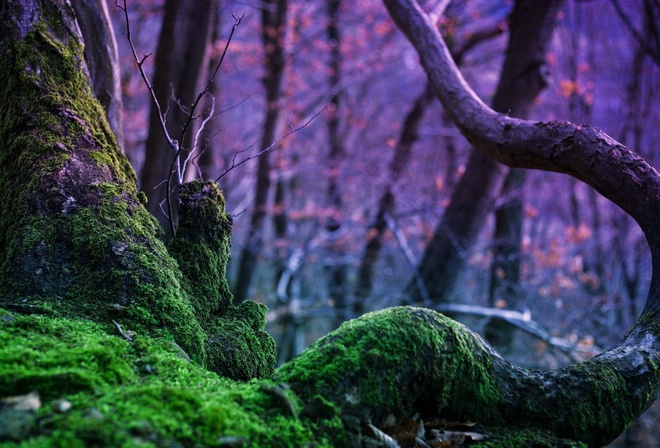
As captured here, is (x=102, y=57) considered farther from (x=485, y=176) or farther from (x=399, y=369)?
(x=485, y=176)

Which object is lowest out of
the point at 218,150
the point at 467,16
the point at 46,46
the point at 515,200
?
the point at 46,46

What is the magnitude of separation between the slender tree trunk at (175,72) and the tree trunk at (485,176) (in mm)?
4018

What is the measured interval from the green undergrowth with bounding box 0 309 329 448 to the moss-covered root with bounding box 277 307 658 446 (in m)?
0.18

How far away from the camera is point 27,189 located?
2586mm

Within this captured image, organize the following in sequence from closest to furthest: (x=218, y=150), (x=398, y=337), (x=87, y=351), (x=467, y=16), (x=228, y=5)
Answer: (x=87, y=351)
(x=398, y=337)
(x=228, y=5)
(x=467, y=16)
(x=218, y=150)

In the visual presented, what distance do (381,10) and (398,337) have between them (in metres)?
12.3

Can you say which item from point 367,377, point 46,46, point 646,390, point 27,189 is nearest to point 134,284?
point 27,189

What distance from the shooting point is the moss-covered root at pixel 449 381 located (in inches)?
74.0

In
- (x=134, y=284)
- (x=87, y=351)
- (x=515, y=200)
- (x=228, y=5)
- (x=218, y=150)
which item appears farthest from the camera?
(x=218, y=150)

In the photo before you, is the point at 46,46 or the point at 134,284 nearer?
the point at 134,284

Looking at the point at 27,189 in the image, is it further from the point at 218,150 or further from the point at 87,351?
the point at 218,150

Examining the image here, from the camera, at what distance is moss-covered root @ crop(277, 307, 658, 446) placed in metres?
1.88

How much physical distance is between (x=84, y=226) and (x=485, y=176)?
6.37 m

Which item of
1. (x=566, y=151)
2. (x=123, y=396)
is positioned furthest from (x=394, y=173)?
(x=123, y=396)
